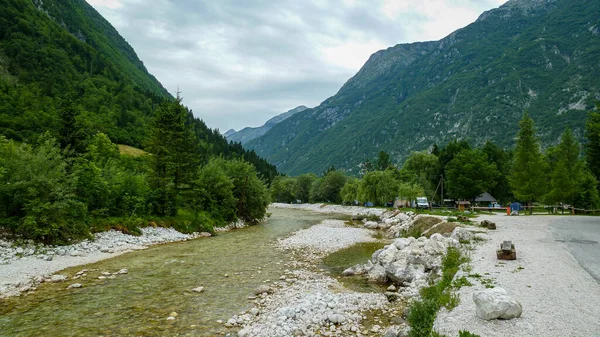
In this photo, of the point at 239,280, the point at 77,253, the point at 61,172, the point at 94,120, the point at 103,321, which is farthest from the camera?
the point at 94,120

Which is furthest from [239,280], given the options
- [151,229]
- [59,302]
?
[151,229]

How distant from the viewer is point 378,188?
83.8 metres

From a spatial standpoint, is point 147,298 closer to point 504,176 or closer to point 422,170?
point 504,176

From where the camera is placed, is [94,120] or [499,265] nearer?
[499,265]

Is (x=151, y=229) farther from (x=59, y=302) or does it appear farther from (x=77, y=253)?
(x=59, y=302)

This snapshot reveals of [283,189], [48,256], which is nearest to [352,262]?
[48,256]

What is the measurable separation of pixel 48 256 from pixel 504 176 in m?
91.9

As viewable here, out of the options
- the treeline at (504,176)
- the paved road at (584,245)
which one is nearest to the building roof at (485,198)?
the treeline at (504,176)

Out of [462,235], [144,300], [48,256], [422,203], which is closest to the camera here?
[144,300]

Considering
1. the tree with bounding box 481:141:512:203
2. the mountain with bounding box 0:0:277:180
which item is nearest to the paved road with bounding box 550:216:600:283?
the tree with bounding box 481:141:512:203

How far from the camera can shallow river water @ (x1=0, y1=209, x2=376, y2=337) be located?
35.6 feet

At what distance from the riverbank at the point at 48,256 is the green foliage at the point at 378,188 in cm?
6278

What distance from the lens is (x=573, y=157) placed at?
2250 inches

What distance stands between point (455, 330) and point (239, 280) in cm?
1154
